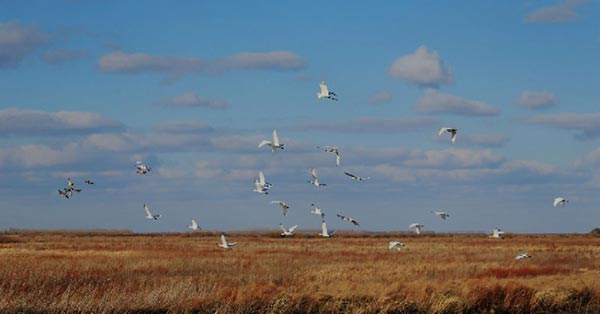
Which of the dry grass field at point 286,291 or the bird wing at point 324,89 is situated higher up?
the bird wing at point 324,89

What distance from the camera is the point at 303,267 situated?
33844 millimetres

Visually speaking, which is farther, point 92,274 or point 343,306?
point 92,274

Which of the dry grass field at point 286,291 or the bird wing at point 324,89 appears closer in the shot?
the dry grass field at point 286,291

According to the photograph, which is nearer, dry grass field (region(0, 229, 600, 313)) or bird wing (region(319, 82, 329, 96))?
dry grass field (region(0, 229, 600, 313))

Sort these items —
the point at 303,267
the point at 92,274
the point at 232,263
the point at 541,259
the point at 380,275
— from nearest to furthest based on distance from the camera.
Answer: the point at 92,274
the point at 380,275
the point at 303,267
the point at 232,263
the point at 541,259

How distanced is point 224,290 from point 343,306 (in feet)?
10.6

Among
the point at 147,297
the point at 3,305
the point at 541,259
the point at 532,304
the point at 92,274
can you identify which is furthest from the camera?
the point at 541,259

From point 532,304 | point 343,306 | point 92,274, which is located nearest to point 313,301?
point 343,306

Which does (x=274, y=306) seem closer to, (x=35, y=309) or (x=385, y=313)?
(x=385, y=313)

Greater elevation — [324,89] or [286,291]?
[324,89]

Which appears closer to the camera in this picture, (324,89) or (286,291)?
(286,291)

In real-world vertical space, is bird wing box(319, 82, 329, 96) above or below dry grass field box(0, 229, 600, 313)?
above

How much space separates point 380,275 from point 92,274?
10196mm

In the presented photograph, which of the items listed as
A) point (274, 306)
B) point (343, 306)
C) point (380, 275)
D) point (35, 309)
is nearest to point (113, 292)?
point (35, 309)
